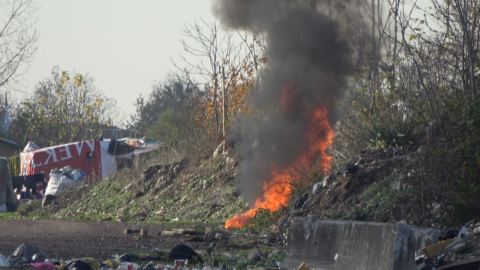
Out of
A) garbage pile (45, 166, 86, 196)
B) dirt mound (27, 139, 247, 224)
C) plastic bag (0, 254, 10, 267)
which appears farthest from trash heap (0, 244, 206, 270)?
garbage pile (45, 166, 86, 196)

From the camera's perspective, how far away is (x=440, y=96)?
41.4ft

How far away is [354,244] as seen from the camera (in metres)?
7.39

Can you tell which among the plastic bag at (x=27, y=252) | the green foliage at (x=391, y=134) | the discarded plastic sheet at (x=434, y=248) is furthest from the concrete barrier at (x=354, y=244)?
the green foliage at (x=391, y=134)

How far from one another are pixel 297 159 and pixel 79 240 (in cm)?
635

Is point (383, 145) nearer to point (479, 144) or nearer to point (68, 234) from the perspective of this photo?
point (479, 144)

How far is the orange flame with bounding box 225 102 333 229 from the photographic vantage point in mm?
15375

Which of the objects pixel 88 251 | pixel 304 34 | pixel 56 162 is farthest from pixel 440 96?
pixel 56 162

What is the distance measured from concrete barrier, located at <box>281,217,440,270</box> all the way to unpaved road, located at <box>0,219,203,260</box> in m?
2.97

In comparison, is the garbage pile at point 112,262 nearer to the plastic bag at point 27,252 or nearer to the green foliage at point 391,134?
the plastic bag at point 27,252

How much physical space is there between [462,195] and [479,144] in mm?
969

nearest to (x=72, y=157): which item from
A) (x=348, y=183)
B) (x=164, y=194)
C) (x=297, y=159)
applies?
(x=164, y=194)

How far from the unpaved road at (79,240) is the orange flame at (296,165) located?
111 inches

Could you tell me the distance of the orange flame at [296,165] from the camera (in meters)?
15.4

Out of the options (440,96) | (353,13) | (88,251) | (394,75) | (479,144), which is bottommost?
(88,251)
